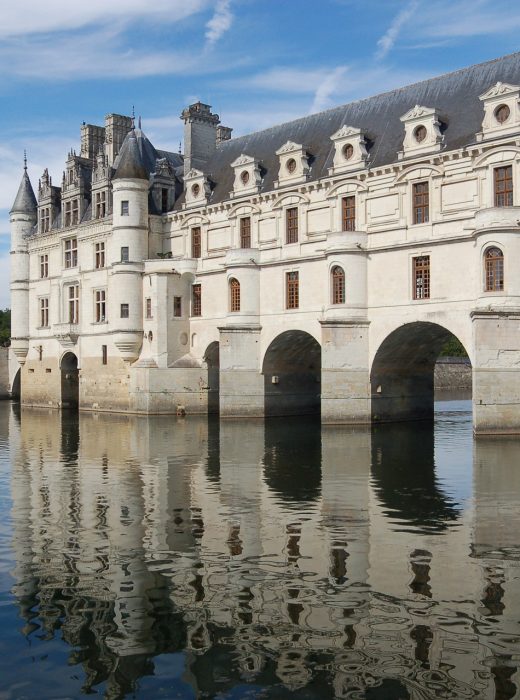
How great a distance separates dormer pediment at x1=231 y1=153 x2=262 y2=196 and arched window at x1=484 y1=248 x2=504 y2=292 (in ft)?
49.9

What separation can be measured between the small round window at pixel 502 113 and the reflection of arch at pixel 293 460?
14883 mm

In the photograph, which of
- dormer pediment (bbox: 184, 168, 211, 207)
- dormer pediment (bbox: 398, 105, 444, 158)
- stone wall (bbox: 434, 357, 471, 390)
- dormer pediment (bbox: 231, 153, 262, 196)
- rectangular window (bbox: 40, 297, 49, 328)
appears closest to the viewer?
dormer pediment (bbox: 398, 105, 444, 158)

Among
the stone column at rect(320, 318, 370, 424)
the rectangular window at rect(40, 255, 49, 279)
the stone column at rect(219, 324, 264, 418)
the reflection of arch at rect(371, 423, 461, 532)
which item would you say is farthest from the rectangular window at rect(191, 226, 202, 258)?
the reflection of arch at rect(371, 423, 461, 532)

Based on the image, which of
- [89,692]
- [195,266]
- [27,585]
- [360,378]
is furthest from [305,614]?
[195,266]

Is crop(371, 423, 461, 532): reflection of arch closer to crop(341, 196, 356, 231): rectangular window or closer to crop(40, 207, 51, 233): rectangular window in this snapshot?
crop(341, 196, 356, 231): rectangular window

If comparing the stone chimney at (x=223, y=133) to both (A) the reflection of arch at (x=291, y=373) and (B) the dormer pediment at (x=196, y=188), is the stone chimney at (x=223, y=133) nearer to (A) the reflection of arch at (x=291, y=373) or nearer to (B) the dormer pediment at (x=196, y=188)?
(B) the dormer pediment at (x=196, y=188)

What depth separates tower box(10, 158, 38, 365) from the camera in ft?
197

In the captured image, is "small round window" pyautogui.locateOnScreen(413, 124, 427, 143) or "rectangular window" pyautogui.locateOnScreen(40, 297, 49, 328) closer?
"small round window" pyautogui.locateOnScreen(413, 124, 427, 143)

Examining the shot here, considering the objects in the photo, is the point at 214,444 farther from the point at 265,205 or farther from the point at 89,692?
the point at 89,692

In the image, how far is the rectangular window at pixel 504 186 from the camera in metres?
33.4

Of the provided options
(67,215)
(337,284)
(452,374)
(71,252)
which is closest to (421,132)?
(337,284)

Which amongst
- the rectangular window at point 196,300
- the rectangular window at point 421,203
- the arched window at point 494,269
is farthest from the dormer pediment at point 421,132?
the rectangular window at point 196,300

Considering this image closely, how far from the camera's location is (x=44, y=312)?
58719 mm

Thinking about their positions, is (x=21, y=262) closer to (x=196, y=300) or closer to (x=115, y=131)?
(x=115, y=131)
